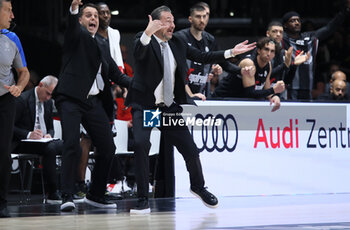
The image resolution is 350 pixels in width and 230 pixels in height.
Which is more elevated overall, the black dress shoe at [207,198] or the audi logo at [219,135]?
the audi logo at [219,135]

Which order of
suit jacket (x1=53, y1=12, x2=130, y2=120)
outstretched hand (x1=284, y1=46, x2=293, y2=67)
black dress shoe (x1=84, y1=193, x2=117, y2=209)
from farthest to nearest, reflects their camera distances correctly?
outstretched hand (x1=284, y1=46, x2=293, y2=67), black dress shoe (x1=84, y1=193, x2=117, y2=209), suit jacket (x1=53, y1=12, x2=130, y2=120)

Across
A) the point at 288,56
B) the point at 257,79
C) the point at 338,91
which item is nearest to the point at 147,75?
the point at 257,79

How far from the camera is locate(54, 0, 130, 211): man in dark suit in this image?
7.37 metres

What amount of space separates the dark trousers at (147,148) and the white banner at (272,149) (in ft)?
4.63

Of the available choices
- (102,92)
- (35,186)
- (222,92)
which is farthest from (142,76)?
(35,186)

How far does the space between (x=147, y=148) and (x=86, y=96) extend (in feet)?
2.76

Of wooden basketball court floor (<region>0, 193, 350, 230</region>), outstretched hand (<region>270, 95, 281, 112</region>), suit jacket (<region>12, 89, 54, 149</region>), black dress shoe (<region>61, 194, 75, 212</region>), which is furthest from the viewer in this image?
outstretched hand (<region>270, 95, 281, 112</region>)

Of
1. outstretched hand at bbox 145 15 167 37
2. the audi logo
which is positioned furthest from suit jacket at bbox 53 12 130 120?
the audi logo

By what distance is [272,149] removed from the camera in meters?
9.59

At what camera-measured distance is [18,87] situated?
7.01 m

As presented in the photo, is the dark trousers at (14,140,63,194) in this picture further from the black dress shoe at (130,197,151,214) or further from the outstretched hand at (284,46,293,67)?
the outstretched hand at (284,46,293,67)

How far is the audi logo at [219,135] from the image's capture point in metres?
9.23

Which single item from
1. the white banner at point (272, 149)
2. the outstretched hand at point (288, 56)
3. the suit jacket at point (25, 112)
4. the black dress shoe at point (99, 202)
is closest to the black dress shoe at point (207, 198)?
the black dress shoe at point (99, 202)

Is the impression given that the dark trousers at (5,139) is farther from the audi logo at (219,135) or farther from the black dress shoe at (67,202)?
the audi logo at (219,135)
